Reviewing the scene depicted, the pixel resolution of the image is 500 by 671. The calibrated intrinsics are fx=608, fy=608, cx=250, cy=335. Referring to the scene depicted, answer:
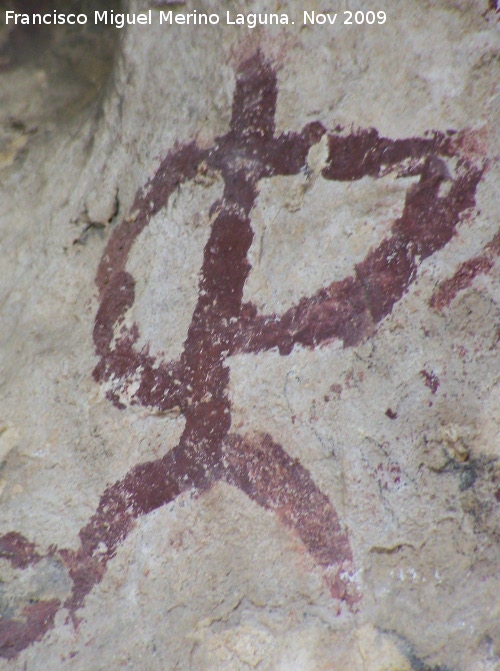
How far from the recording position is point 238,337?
92 cm

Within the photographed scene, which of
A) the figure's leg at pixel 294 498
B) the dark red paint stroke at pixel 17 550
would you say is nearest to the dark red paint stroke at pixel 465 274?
the figure's leg at pixel 294 498

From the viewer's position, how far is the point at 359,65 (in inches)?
35.2

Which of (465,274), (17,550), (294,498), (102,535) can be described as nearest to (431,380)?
(465,274)

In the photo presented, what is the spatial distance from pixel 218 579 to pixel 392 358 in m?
0.42

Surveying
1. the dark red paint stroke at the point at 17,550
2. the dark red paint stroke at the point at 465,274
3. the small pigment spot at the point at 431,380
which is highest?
the dark red paint stroke at the point at 465,274

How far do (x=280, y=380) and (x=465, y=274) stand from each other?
303 millimetres

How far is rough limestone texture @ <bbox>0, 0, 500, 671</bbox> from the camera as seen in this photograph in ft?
2.82

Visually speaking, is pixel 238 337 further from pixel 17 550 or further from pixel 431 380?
pixel 17 550

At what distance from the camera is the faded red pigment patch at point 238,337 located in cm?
88

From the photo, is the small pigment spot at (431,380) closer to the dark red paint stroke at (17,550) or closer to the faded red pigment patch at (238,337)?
the faded red pigment patch at (238,337)

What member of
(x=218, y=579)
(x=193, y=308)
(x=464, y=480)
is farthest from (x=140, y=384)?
(x=464, y=480)

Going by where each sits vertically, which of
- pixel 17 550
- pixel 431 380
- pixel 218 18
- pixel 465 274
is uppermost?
pixel 218 18

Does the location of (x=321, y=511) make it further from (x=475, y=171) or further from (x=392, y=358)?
(x=475, y=171)

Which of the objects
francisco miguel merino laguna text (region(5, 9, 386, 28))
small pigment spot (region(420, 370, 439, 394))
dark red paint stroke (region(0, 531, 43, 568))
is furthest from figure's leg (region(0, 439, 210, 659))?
francisco miguel merino laguna text (region(5, 9, 386, 28))
